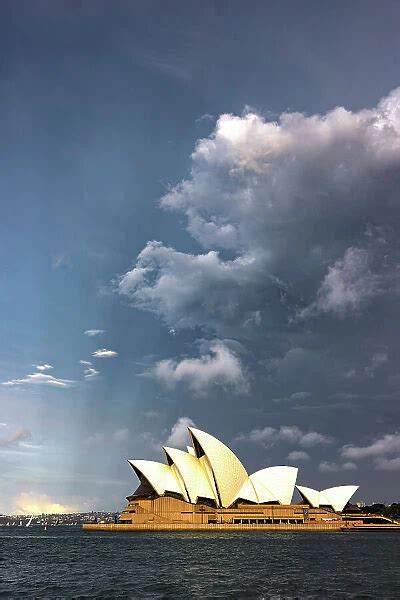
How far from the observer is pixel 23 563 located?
49219 mm

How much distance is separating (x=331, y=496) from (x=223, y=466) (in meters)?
39.2

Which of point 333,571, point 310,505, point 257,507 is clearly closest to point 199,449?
point 257,507

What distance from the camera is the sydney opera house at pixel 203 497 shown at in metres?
105

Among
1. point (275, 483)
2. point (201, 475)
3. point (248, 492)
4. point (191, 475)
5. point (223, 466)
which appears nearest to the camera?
point (223, 466)

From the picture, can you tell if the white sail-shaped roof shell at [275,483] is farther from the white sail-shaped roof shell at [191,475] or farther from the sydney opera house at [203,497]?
the white sail-shaped roof shell at [191,475]

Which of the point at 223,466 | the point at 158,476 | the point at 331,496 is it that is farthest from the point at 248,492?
the point at 331,496

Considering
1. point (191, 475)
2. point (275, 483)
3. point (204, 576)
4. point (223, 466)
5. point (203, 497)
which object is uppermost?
point (223, 466)

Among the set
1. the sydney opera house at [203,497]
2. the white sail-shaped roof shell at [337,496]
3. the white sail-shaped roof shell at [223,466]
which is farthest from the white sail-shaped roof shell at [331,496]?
the white sail-shaped roof shell at [223,466]

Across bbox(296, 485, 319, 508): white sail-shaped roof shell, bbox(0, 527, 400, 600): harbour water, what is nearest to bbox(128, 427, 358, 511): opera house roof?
bbox(296, 485, 319, 508): white sail-shaped roof shell

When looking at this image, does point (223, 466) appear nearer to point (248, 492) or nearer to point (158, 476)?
point (248, 492)

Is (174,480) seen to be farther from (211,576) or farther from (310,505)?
(211,576)

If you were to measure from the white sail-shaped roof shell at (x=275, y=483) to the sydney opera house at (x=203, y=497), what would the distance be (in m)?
0.39

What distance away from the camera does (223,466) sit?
105438 mm

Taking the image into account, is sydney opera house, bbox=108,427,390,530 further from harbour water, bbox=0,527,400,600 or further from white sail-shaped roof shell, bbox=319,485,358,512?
harbour water, bbox=0,527,400,600
